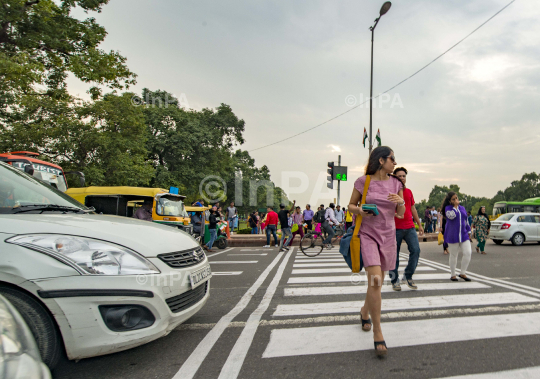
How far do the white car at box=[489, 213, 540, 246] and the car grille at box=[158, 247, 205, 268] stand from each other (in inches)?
642

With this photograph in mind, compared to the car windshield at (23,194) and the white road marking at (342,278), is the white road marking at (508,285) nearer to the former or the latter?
the white road marking at (342,278)

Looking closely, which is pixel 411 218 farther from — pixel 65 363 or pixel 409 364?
pixel 65 363

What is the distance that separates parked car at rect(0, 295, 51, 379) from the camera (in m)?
1.08

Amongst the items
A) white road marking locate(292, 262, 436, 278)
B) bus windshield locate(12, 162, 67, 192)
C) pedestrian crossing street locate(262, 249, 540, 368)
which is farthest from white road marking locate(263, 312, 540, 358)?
bus windshield locate(12, 162, 67, 192)

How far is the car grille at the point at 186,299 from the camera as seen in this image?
284 centimetres

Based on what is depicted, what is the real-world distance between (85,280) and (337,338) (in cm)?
223

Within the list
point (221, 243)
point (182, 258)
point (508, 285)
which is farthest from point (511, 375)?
point (221, 243)

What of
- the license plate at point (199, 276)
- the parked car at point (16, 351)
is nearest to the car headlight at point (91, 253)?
the license plate at point (199, 276)

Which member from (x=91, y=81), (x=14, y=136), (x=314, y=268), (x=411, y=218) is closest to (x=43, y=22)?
(x=91, y=81)

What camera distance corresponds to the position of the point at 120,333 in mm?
2520

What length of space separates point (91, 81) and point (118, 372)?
50.3 ft

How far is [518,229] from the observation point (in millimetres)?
15539

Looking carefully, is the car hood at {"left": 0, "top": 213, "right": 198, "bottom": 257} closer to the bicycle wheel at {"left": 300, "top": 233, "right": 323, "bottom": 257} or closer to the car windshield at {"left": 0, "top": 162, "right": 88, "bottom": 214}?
the car windshield at {"left": 0, "top": 162, "right": 88, "bottom": 214}

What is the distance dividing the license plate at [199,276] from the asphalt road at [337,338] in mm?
543
